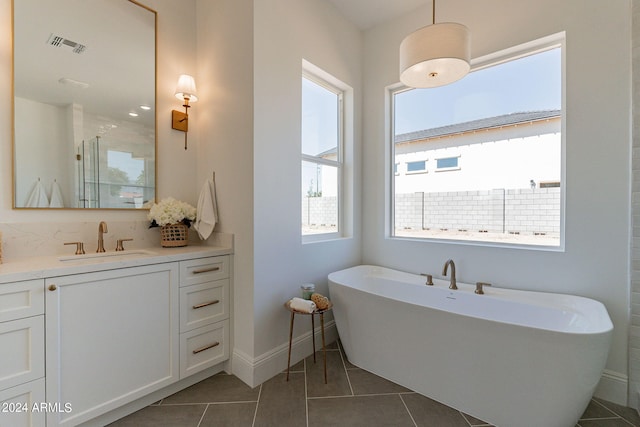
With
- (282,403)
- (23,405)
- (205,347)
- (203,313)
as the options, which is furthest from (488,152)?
(23,405)

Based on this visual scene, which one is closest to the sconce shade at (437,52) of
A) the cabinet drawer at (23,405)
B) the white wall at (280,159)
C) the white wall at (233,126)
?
the white wall at (280,159)

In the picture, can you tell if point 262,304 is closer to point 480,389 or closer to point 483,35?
point 480,389

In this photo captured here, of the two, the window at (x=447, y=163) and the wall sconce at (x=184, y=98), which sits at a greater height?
the wall sconce at (x=184, y=98)

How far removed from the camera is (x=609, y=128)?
Answer: 1786 mm

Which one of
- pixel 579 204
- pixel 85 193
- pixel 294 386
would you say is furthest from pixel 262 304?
pixel 579 204

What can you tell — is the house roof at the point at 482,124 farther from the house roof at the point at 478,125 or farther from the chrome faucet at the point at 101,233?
the chrome faucet at the point at 101,233

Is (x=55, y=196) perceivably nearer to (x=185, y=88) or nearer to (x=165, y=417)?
(x=185, y=88)

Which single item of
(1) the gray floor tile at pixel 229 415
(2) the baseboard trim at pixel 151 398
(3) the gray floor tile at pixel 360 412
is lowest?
(3) the gray floor tile at pixel 360 412

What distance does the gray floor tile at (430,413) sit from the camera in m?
1.58

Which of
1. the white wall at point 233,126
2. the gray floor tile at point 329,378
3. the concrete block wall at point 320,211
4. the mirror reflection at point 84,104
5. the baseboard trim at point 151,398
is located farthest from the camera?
the concrete block wall at point 320,211

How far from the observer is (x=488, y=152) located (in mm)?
2367

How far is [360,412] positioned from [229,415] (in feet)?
2.51

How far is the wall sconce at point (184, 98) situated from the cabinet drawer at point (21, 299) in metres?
1.40

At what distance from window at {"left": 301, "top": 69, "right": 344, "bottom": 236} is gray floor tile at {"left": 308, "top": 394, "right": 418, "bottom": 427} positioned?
4.13 feet
